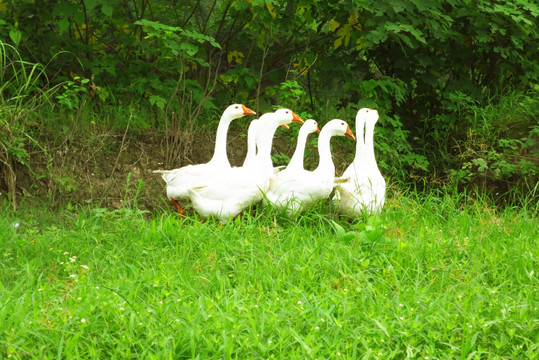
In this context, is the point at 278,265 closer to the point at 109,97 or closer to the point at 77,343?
the point at 77,343

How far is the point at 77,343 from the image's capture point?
9.81 ft

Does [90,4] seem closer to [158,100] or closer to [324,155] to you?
[158,100]

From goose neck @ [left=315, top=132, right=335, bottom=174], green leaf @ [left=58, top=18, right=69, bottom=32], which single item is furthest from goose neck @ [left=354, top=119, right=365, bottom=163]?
green leaf @ [left=58, top=18, right=69, bottom=32]

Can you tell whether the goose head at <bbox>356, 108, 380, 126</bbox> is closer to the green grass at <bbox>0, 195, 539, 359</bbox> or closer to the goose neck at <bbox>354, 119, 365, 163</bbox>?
the goose neck at <bbox>354, 119, 365, 163</bbox>

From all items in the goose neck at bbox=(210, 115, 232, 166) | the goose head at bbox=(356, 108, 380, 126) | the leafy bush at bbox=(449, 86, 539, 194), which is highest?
the goose head at bbox=(356, 108, 380, 126)

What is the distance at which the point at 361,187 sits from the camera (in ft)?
16.4

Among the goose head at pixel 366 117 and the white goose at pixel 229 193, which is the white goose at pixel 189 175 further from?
the goose head at pixel 366 117

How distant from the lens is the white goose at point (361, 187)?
16.3 feet

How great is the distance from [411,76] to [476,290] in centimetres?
372

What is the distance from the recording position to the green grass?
306cm

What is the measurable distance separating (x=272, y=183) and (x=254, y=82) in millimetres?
1715

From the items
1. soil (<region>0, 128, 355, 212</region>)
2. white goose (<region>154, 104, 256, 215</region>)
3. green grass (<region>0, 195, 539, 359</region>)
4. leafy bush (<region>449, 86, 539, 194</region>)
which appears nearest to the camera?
green grass (<region>0, 195, 539, 359</region>)

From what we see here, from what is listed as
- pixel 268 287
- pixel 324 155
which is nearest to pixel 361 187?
pixel 324 155

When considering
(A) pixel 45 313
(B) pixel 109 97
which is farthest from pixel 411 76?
(A) pixel 45 313
